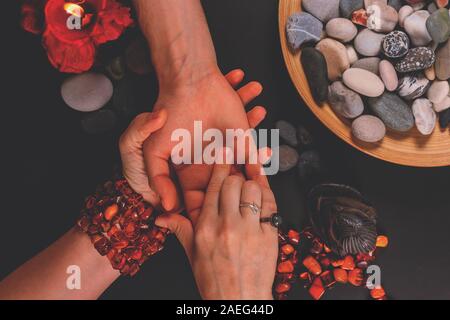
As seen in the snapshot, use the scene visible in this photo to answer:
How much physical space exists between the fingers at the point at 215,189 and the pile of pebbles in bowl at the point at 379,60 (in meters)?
0.14

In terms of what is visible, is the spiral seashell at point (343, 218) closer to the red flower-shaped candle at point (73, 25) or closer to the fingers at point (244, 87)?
the fingers at point (244, 87)

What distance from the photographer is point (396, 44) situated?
554 millimetres

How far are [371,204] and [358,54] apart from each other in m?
0.20

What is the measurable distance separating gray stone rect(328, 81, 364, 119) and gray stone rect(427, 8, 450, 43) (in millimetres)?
111

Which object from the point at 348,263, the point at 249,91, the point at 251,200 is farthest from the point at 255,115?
the point at 348,263

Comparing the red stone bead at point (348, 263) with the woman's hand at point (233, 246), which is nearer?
the woman's hand at point (233, 246)

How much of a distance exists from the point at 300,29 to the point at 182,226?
27 centimetres

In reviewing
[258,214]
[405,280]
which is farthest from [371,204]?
[258,214]

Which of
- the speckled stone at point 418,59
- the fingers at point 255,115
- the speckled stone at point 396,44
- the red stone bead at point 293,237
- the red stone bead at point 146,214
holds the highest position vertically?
the speckled stone at point 396,44

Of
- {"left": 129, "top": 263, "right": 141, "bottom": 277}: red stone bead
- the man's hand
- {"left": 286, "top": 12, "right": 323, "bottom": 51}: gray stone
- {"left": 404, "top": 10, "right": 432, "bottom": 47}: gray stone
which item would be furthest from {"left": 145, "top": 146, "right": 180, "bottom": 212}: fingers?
{"left": 404, "top": 10, "right": 432, "bottom": 47}: gray stone

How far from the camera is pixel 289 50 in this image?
57 centimetres

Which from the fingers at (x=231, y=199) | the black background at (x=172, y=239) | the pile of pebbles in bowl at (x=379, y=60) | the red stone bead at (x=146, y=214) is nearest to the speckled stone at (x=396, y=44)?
the pile of pebbles in bowl at (x=379, y=60)

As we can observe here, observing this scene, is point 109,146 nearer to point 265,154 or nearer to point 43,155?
point 43,155

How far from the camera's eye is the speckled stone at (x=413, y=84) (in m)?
0.56
